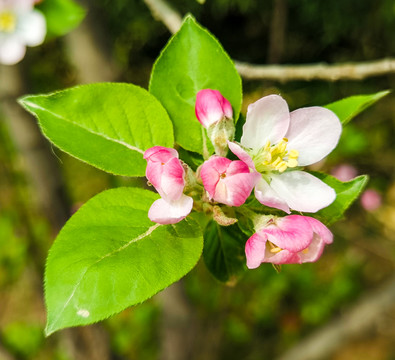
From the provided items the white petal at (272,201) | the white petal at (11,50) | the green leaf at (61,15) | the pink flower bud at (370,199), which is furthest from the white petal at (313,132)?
the pink flower bud at (370,199)

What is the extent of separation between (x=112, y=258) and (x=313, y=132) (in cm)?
29

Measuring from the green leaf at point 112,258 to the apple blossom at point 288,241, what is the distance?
0.23ft

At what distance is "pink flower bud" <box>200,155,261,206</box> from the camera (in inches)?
18.9

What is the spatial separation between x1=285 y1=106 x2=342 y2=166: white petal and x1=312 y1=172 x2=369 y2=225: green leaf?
5 centimetres

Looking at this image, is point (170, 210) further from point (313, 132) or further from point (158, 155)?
point (313, 132)

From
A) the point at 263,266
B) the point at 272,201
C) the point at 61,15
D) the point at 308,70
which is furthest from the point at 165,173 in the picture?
the point at 263,266

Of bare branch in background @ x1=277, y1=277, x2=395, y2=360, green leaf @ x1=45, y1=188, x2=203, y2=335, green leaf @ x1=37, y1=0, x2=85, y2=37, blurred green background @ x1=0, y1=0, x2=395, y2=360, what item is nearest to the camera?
green leaf @ x1=45, y1=188, x2=203, y2=335

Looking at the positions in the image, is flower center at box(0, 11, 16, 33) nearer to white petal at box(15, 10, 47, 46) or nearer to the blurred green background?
white petal at box(15, 10, 47, 46)

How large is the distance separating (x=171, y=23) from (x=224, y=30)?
132cm

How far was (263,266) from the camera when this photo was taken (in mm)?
2203

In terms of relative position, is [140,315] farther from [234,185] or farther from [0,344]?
[234,185]

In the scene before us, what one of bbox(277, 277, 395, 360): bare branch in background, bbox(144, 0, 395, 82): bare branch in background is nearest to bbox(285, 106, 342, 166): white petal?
bbox(144, 0, 395, 82): bare branch in background

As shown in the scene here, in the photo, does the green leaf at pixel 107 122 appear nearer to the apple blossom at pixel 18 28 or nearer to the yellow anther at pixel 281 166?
the yellow anther at pixel 281 166

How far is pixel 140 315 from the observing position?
7.54 ft
